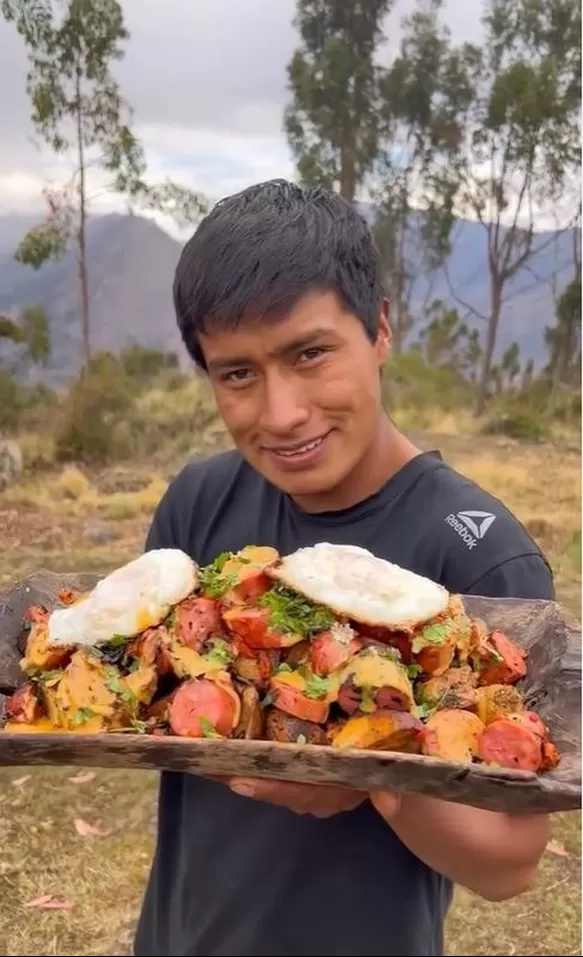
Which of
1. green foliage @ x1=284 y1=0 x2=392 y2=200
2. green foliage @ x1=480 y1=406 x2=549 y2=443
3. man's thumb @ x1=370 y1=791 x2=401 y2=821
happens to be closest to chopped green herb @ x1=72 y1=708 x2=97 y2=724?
man's thumb @ x1=370 y1=791 x2=401 y2=821

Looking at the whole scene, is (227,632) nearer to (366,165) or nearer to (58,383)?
(58,383)

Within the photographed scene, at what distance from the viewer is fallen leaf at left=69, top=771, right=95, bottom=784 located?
1.53 m

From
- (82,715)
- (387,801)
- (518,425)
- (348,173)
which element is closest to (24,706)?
(82,715)

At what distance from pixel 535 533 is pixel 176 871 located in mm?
1077

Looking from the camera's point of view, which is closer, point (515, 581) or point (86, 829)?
point (515, 581)

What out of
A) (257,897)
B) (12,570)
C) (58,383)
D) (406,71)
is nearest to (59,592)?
(12,570)

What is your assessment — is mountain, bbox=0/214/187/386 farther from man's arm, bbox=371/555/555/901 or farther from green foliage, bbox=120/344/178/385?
man's arm, bbox=371/555/555/901

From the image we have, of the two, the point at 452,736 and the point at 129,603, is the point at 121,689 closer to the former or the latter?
the point at 129,603

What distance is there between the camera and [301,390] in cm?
83

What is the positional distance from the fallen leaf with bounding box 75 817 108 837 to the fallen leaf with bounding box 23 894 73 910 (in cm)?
34

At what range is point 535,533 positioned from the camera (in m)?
1.87

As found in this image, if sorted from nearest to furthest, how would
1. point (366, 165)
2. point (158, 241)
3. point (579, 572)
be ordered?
point (158, 241), point (366, 165), point (579, 572)

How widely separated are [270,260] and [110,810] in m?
1.14

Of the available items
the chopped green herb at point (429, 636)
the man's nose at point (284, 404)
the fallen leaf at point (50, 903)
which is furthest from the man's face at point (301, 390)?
the fallen leaf at point (50, 903)
